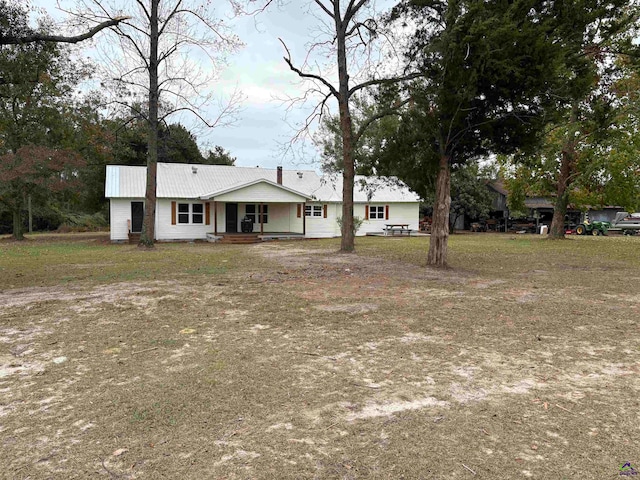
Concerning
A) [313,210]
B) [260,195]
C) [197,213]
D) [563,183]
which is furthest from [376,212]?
[197,213]

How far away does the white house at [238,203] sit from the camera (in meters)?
23.4

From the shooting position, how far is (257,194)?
24469mm

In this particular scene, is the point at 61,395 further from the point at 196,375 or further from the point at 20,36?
the point at 20,36

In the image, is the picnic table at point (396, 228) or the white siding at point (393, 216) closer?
the picnic table at point (396, 228)

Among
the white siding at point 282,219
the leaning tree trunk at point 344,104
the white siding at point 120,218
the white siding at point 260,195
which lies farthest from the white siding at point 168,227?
the leaning tree trunk at point 344,104

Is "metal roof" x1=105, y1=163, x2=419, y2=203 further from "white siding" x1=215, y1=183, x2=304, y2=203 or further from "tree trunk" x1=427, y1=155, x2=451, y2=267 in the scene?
"tree trunk" x1=427, y1=155, x2=451, y2=267

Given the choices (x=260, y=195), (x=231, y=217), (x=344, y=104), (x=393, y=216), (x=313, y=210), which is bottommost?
(x=231, y=217)

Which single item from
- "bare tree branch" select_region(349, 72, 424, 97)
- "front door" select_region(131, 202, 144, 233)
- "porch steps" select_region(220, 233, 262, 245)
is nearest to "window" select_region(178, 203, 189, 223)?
"front door" select_region(131, 202, 144, 233)

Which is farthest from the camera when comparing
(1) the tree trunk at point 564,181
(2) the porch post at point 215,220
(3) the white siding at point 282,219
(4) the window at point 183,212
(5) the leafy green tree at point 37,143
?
(3) the white siding at point 282,219

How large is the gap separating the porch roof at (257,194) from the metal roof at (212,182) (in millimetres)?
259

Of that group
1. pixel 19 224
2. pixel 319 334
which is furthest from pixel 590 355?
pixel 19 224

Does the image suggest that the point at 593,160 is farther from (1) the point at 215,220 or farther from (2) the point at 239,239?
(1) the point at 215,220

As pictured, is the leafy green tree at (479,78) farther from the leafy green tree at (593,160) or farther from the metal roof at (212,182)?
the metal roof at (212,182)

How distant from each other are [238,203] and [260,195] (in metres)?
2.42
